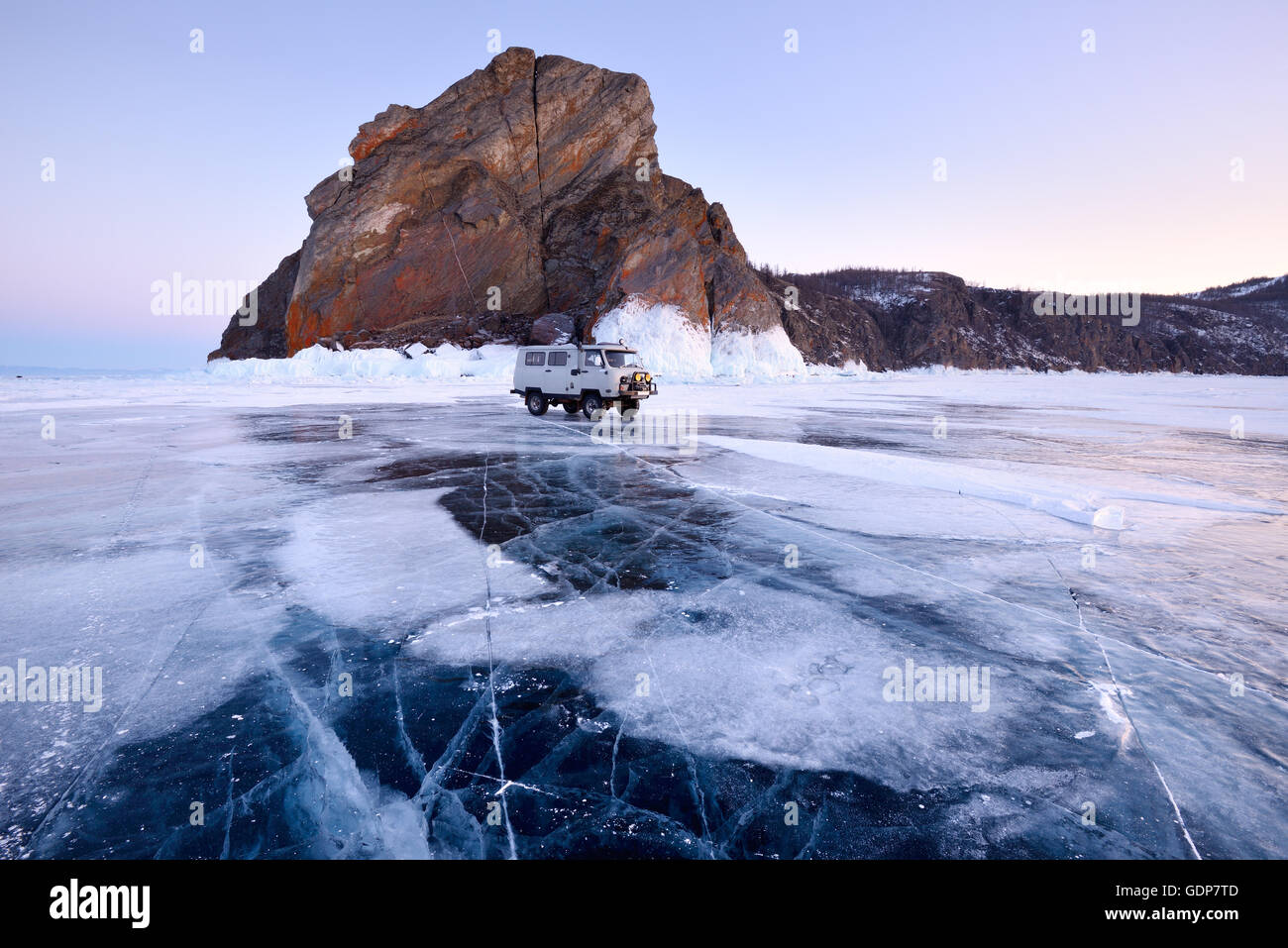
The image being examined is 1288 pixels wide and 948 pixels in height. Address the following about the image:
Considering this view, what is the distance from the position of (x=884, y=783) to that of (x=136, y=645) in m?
4.63


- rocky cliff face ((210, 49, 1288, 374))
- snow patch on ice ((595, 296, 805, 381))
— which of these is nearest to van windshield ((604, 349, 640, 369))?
snow patch on ice ((595, 296, 805, 381))

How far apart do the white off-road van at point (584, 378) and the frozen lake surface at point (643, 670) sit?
9.95 meters

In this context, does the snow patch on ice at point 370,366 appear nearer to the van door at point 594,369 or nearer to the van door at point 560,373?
the van door at point 560,373

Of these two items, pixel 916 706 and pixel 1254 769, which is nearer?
pixel 1254 769

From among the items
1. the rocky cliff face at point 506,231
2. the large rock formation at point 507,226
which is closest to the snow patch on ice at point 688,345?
the rocky cliff face at point 506,231

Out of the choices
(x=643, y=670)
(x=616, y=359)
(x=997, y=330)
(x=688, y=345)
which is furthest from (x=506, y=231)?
(x=997, y=330)

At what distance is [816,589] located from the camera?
5.25m

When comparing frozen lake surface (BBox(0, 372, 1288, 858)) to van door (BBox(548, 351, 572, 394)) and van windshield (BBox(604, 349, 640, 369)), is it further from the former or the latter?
van door (BBox(548, 351, 572, 394))

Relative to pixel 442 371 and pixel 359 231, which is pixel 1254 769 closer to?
pixel 442 371

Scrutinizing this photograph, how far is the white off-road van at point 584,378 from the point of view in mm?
18797

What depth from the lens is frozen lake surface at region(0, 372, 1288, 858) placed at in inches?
100

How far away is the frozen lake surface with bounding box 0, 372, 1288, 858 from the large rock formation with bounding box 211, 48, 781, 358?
4831 cm
